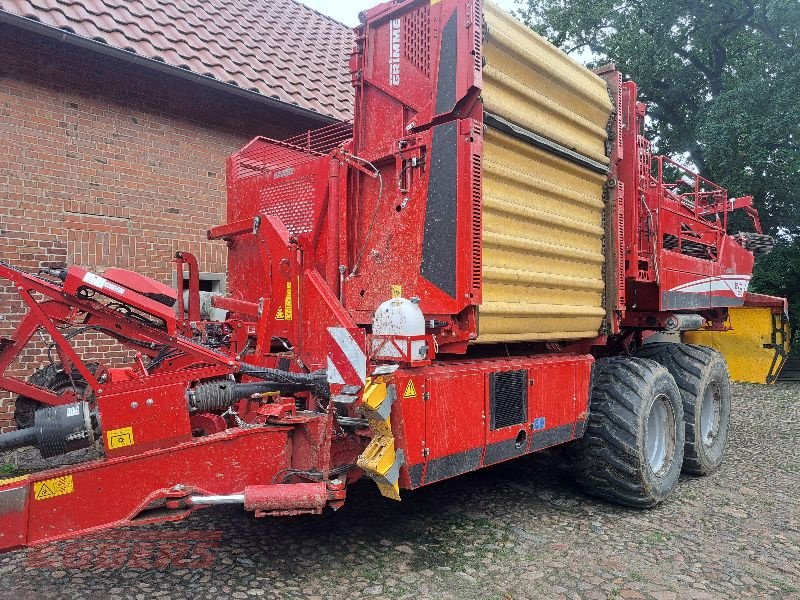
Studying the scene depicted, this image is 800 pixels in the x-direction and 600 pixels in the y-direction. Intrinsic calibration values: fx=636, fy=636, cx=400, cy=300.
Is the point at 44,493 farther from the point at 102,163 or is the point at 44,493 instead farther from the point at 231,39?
the point at 231,39

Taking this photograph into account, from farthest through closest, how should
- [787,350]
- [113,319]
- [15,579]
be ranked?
[787,350] < [113,319] < [15,579]

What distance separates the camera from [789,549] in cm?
387

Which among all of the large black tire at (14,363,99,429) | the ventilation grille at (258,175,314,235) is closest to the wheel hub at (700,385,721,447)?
the ventilation grille at (258,175,314,235)

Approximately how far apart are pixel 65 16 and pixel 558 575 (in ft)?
22.3

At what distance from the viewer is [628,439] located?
441 cm

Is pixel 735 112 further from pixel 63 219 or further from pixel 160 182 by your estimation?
pixel 63 219

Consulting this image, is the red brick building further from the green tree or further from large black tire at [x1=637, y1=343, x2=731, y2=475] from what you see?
the green tree

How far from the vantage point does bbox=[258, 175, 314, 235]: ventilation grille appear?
404 cm

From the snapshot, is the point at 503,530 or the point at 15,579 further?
the point at 503,530

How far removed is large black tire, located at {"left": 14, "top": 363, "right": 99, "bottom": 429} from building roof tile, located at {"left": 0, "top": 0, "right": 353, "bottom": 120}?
339cm

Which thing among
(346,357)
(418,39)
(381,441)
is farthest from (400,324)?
(418,39)

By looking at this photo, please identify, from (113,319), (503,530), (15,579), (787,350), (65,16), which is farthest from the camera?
(787,350)

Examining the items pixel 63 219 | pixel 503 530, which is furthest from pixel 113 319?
pixel 63 219

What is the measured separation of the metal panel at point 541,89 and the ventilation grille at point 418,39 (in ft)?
1.09
